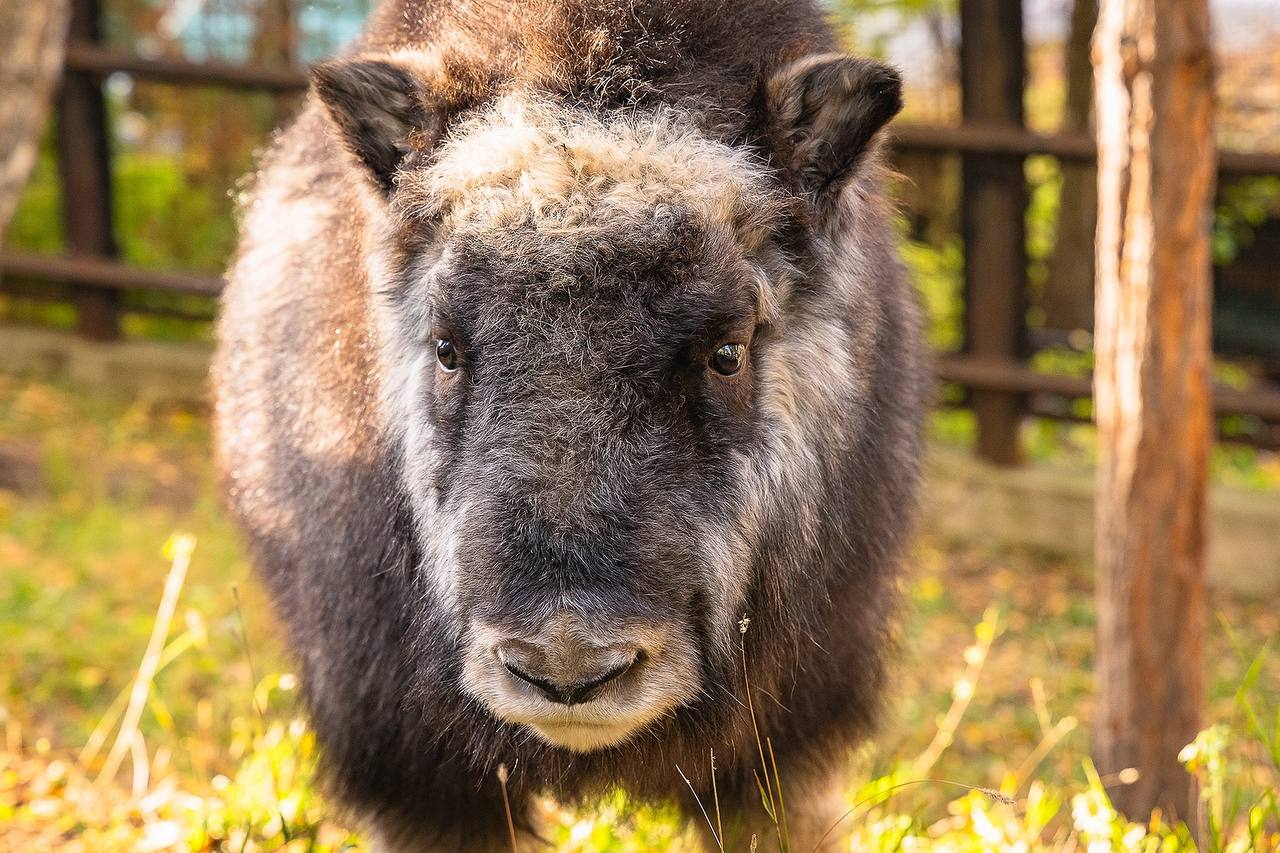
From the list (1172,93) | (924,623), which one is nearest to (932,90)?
(924,623)

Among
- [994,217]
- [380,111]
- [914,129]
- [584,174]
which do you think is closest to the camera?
[584,174]

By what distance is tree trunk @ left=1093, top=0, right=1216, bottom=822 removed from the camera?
4348mm

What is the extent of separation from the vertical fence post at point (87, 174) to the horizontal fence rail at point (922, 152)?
92 millimetres

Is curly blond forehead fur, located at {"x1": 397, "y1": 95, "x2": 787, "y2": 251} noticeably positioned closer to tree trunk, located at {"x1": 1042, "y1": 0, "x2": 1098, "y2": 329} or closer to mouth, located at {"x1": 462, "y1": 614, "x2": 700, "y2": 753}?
mouth, located at {"x1": 462, "y1": 614, "x2": 700, "y2": 753}

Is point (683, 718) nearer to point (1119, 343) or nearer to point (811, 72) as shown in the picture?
point (811, 72)

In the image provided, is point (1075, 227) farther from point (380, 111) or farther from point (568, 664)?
point (568, 664)

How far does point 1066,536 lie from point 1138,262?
3700 millimetres

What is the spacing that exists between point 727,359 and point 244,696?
12.8ft

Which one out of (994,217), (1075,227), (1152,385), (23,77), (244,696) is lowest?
A: (244,696)

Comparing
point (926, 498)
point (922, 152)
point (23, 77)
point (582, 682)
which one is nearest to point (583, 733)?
point (582, 682)

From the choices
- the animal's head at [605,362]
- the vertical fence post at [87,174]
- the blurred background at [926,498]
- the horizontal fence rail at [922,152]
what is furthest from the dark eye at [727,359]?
the vertical fence post at [87,174]

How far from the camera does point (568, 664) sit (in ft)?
7.88

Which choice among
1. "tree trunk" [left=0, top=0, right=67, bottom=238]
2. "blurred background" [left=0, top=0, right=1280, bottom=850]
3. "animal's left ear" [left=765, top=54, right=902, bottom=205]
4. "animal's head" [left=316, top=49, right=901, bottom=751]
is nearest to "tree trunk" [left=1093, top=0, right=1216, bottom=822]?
"blurred background" [left=0, top=0, right=1280, bottom=850]

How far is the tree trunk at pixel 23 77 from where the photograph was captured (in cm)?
530
